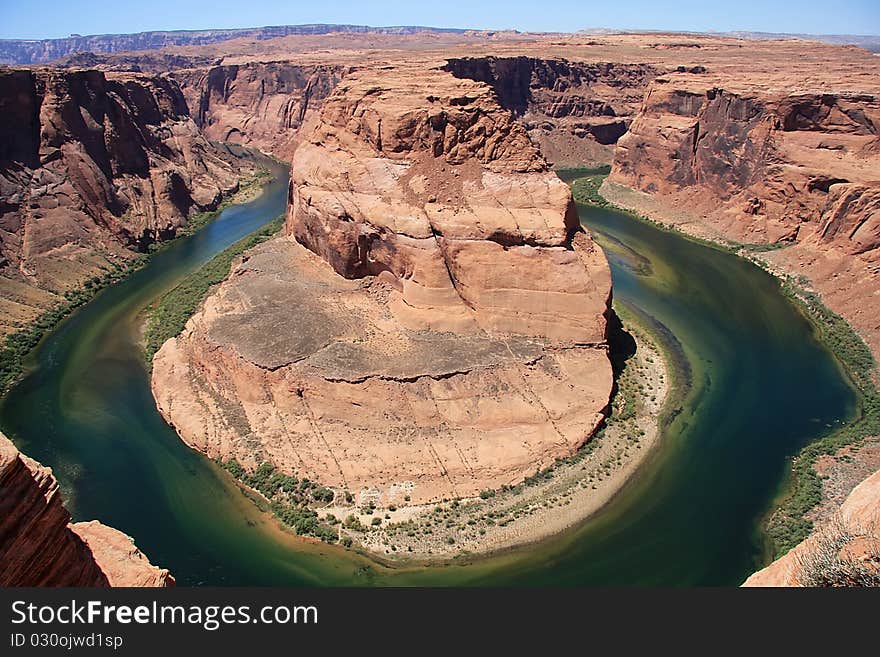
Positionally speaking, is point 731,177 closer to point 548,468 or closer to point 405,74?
point 405,74

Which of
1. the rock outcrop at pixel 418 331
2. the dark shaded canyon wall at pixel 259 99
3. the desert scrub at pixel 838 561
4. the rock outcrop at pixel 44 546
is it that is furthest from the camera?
the dark shaded canyon wall at pixel 259 99

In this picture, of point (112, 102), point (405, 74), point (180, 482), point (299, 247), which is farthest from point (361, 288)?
point (112, 102)

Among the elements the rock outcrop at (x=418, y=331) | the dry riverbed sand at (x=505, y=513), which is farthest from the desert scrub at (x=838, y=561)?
the rock outcrop at (x=418, y=331)

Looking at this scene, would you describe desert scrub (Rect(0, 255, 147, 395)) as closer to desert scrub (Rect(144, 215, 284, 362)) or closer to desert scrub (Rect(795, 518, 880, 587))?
desert scrub (Rect(144, 215, 284, 362))

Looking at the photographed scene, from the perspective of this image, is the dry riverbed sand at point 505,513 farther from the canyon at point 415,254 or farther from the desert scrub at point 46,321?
the desert scrub at point 46,321

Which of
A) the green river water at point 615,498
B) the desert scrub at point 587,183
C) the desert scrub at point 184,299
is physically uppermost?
the desert scrub at point 587,183

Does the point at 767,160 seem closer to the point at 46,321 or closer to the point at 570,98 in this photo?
the point at 570,98

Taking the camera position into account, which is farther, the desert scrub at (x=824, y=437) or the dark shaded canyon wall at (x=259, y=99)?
the dark shaded canyon wall at (x=259, y=99)

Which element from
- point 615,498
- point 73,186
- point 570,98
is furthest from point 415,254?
point 570,98

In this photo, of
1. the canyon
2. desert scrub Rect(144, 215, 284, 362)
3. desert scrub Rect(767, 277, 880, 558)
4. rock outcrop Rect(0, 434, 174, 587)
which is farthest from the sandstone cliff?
desert scrub Rect(144, 215, 284, 362)
